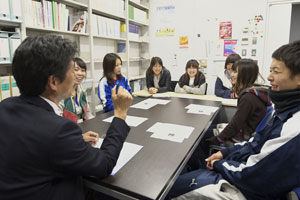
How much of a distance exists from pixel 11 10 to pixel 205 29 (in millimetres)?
3357

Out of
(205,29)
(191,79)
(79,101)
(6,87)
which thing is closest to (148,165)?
(79,101)

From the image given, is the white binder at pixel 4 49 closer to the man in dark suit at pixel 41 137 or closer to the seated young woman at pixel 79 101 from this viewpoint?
the seated young woman at pixel 79 101

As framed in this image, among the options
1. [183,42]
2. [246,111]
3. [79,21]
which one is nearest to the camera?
[246,111]

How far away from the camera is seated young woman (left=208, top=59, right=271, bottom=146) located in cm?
155

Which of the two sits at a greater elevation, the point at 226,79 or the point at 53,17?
the point at 53,17

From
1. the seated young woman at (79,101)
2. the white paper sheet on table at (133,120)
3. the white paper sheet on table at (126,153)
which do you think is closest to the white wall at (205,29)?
the seated young woman at (79,101)

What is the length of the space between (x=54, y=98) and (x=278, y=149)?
939 millimetres

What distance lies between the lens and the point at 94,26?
3.23m

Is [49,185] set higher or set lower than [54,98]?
lower

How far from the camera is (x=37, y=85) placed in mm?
709

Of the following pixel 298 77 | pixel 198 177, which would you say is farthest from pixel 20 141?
pixel 298 77

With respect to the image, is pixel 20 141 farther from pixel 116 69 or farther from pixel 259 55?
pixel 259 55

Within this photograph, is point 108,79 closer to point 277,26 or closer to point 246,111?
point 246,111

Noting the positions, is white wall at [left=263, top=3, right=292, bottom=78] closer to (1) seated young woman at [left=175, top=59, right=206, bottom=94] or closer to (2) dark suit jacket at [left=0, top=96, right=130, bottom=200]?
(1) seated young woman at [left=175, top=59, right=206, bottom=94]
